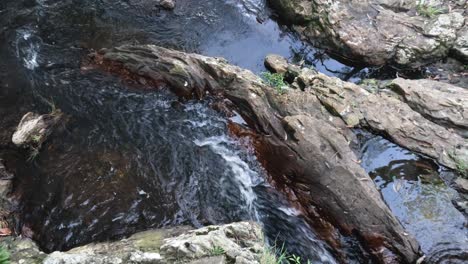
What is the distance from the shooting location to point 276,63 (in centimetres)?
798

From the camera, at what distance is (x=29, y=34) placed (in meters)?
8.08

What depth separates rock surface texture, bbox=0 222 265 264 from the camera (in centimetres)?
401

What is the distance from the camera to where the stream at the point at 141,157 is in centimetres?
546

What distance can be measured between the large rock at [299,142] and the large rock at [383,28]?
215cm

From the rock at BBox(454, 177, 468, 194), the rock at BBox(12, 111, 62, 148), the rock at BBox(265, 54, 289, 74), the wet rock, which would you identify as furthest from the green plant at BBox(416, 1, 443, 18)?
the wet rock

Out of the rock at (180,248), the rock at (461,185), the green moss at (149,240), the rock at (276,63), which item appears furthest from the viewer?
the rock at (276,63)

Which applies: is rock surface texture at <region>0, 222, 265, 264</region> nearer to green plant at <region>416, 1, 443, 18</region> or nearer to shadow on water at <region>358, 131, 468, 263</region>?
shadow on water at <region>358, 131, 468, 263</region>

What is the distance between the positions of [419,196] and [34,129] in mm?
6055

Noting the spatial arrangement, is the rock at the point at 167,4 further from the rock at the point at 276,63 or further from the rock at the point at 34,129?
the rock at the point at 34,129

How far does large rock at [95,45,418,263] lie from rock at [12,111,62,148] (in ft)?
5.39

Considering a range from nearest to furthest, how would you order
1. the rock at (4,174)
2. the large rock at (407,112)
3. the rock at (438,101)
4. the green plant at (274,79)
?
the rock at (4,174)
the large rock at (407,112)
the rock at (438,101)
the green plant at (274,79)

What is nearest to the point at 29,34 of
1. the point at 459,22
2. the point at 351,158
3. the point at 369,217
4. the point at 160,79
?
the point at 160,79

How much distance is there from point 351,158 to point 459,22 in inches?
Answer: 186

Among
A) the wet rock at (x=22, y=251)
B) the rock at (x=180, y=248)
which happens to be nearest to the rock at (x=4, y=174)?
the wet rock at (x=22, y=251)
